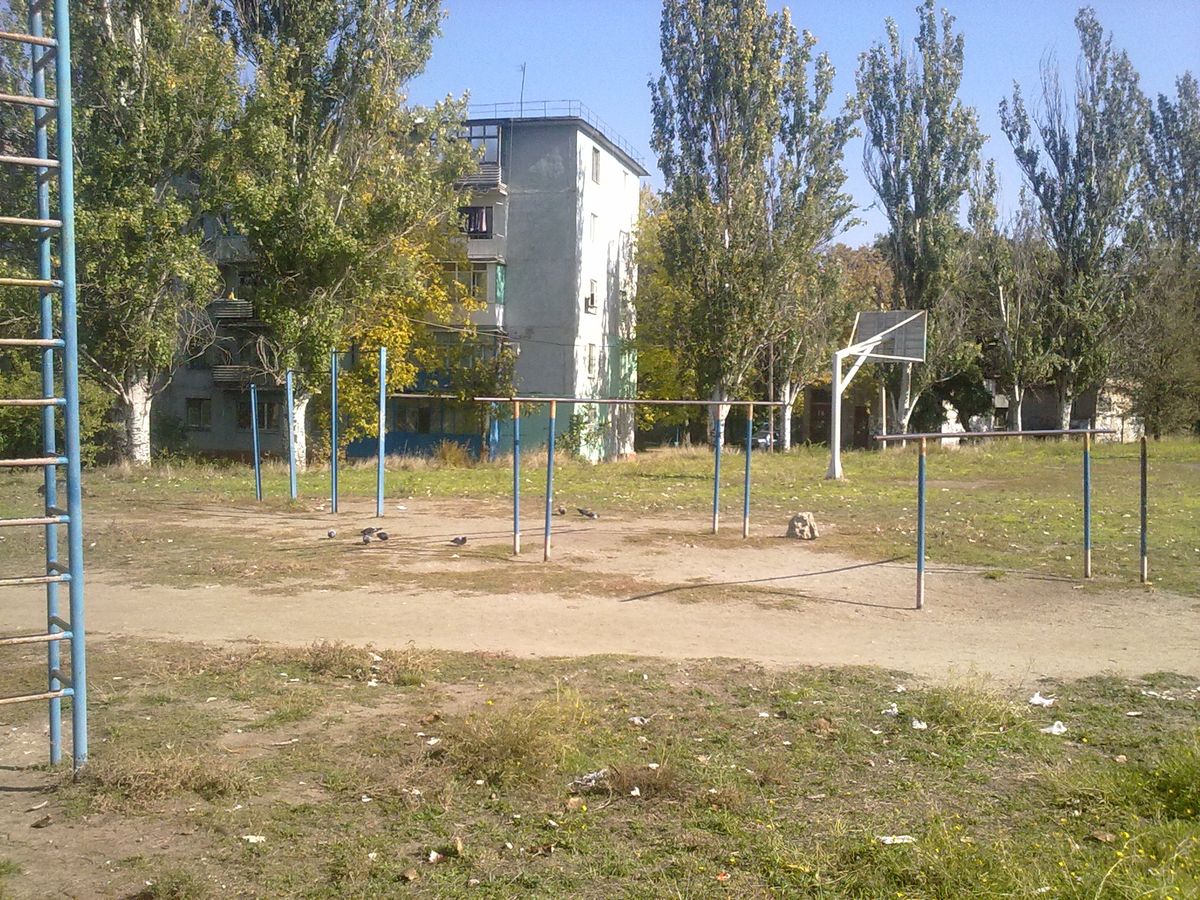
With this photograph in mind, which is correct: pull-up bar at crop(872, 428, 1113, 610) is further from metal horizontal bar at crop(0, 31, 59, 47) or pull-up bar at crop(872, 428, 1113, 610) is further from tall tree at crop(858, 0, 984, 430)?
tall tree at crop(858, 0, 984, 430)

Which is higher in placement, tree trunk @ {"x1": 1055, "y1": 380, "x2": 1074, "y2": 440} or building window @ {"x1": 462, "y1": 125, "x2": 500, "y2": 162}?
building window @ {"x1": 462, "y1": 125, "x2": 500, "y2": 162}

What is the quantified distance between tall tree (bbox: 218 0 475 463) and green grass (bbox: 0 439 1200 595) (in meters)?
4.33

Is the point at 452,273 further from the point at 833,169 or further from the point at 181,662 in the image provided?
the point at 181,662

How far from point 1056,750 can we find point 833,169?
112 feet

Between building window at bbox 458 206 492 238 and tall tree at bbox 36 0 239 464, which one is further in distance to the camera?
building window at bbox 458 206 492 238

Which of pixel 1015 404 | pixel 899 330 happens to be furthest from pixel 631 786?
pixel 1015 404

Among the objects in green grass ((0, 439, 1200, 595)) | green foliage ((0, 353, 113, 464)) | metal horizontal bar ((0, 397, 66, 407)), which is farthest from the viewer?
green foliage ((0, 353, 113, 464))

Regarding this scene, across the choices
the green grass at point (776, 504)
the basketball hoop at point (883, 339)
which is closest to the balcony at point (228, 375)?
the green grass at point (776, 504)

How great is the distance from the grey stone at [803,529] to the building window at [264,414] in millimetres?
29156

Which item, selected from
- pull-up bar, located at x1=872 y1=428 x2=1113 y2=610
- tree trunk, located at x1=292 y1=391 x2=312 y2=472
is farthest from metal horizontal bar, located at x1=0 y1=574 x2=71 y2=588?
tree trunk, located at x1=292 y1=391 x2=312 y2=472

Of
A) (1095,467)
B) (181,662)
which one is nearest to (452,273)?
(1095,467)

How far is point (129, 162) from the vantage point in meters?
24.5

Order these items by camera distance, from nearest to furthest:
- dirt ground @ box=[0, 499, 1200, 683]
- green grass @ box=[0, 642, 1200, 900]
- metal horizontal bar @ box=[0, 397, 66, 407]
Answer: green grass @ box=[0, 642, 1200, 900] → metal horizontal bar @ box=[0, 397, 66, 407] → dirt ground @ box=[0, 499, 1200, 683]

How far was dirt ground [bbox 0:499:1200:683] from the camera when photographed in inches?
341
